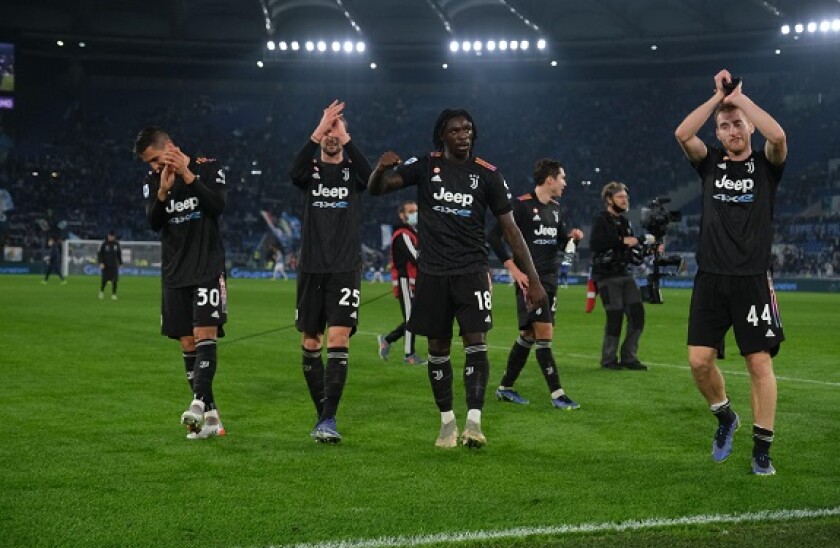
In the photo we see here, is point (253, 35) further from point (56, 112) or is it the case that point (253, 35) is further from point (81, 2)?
point (56, 112)

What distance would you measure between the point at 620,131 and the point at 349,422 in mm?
60879

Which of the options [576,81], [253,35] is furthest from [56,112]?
[576,81]

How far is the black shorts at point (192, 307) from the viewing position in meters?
8.67

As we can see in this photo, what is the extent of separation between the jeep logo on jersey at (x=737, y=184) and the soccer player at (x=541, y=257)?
3.58 meters

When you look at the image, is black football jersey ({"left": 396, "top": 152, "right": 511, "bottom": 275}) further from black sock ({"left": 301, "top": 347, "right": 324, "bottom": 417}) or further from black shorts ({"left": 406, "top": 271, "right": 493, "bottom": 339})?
black sock ({"left": 301, "top": 347, "right": 324, "bottom": 417})

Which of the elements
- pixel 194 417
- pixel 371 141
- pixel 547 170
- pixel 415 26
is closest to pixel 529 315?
pixel 547 170

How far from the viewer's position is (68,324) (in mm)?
21547

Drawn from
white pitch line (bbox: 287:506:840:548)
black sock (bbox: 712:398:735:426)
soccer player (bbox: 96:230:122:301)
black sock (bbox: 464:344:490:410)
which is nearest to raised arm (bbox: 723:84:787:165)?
black sock (bbox: 712:398:735:426)

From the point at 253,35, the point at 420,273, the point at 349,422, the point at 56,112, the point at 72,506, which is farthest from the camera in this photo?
the point at 56,112

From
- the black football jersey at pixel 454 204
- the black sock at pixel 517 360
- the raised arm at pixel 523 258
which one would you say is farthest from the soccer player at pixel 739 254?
the black sock at pixel 517 360

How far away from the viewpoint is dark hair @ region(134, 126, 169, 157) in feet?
28.1

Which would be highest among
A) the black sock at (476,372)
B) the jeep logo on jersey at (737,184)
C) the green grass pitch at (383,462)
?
the jeep logo on jersey at (737,184)

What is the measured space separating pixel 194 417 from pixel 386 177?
224 cm

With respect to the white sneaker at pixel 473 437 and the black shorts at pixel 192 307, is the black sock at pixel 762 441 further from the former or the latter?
the black shorts at pixel 192 307
